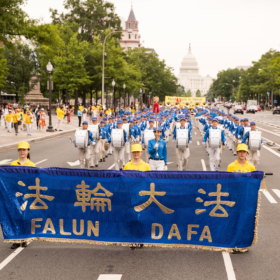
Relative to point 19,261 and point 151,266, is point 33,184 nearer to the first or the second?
point 19,261

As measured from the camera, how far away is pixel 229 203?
22.4ft

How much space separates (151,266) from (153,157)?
4187 mm

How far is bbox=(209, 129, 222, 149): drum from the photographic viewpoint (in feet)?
45.7

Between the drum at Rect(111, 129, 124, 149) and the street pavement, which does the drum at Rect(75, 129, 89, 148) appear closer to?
the drum at Rect(111, 129, 124, 149)

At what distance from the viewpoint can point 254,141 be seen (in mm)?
13844

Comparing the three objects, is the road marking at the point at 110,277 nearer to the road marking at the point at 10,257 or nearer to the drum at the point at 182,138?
the road marking at the point at 10,257

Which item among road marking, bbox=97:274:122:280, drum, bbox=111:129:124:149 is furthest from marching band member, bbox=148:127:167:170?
road marking, bbox=97:274:122:280

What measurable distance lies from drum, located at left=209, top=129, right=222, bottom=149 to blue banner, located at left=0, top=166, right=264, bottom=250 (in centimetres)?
715

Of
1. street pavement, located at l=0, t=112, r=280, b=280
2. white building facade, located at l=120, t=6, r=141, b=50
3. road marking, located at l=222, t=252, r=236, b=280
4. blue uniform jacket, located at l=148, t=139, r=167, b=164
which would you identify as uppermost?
white building facade, located at l=120, t=6, r=141, b=50

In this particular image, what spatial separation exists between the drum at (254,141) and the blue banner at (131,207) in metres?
7.25

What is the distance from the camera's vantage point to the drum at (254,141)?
45.3 ft

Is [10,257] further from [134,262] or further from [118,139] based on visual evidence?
[118,139]

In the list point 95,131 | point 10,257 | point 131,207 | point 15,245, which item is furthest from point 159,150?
point 95,131

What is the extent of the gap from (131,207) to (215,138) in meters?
7.54
